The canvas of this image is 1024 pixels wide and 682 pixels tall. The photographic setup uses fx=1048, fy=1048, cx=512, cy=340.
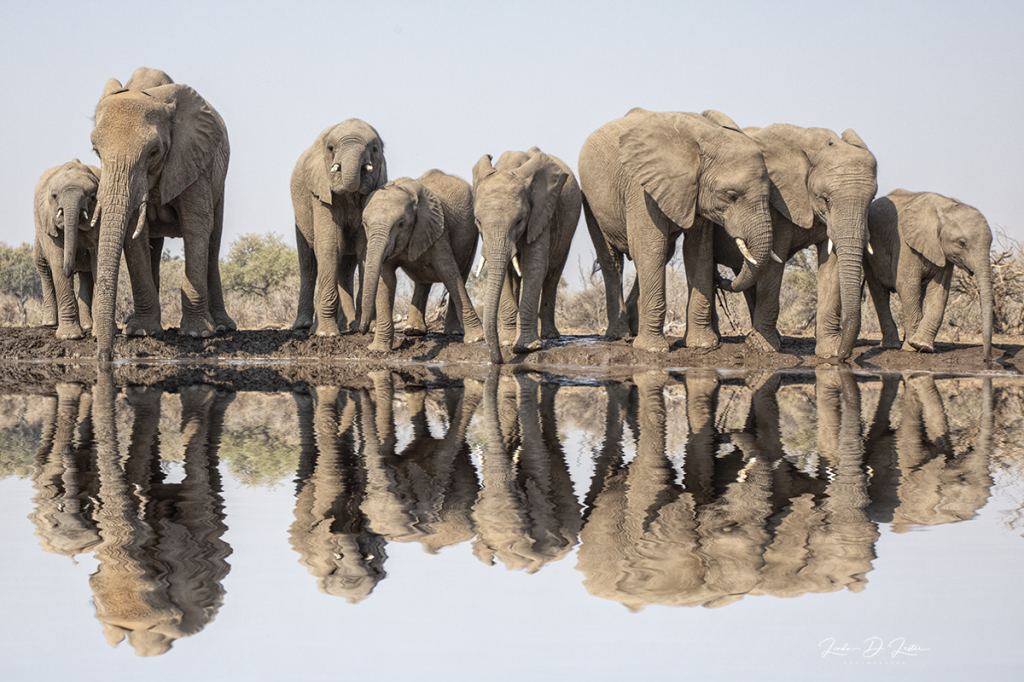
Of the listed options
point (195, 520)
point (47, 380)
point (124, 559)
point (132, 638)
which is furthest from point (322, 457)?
point (47, 380)

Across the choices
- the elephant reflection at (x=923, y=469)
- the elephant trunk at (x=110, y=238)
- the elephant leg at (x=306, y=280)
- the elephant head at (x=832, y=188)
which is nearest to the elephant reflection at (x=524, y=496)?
the elephant reflection at (x=923, y=469)

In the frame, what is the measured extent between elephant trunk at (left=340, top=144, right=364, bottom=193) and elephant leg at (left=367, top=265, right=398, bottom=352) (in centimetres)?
113

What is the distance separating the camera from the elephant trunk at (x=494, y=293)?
39.6 ft

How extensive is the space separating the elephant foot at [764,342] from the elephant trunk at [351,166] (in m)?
5.35

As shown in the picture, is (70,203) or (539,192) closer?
(70,203)

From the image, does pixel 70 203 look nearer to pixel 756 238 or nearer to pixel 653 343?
pixel 653 343

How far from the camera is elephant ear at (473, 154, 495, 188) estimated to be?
43.0 feet

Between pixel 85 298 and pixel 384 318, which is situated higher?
pixel 85 298

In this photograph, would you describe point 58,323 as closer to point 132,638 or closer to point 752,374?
point 752,374

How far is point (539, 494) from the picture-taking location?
4492 mm

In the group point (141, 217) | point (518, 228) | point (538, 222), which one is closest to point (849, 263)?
point (538, 222)

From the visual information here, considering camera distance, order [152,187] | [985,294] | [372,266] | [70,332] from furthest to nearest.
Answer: [70,332] → [152,187] → [372,266] → [985,294]

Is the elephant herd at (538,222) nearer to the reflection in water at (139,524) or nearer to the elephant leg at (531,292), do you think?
the elephant leg at (531,292)

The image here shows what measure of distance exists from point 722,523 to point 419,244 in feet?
32.6
